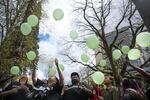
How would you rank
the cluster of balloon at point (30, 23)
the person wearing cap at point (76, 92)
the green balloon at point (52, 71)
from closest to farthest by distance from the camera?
the person wearing cap at point (76, 92)
the green balloon at point (52, 71)
the cluster of balloon at point (30, 23)

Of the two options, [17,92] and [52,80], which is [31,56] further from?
[52,80]

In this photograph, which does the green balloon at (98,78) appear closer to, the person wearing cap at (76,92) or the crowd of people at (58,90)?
the crowd of people at (58,90)

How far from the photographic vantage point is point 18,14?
615 inches

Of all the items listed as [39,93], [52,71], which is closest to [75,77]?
[52,71]

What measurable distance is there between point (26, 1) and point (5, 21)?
1473 mm

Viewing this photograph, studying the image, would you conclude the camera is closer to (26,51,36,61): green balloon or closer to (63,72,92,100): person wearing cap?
(63,72,92,100): person wearing cap

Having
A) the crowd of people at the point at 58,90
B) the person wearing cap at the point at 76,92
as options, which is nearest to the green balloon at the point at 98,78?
the crowd of people at the point at 58,90

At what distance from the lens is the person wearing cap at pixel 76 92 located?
5.70 metres

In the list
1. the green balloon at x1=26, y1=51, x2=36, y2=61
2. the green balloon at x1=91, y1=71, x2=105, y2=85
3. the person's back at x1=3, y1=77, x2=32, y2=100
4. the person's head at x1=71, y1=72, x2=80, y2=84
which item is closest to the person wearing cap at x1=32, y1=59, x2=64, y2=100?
the person's head at x1=71, y1=72, x2=80, y2=84

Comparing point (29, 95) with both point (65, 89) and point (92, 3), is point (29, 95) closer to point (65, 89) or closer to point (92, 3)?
point (65, 89)

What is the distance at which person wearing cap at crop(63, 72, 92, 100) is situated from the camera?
18.7 ft

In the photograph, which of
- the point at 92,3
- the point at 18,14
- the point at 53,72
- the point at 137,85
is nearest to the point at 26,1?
the point at 18,14

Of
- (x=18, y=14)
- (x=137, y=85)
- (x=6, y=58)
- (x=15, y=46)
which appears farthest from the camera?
(x=18, y=14)

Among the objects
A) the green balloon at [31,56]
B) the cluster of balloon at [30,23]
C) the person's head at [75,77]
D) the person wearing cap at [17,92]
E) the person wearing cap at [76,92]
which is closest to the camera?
the person wearing cap at [76,92]
